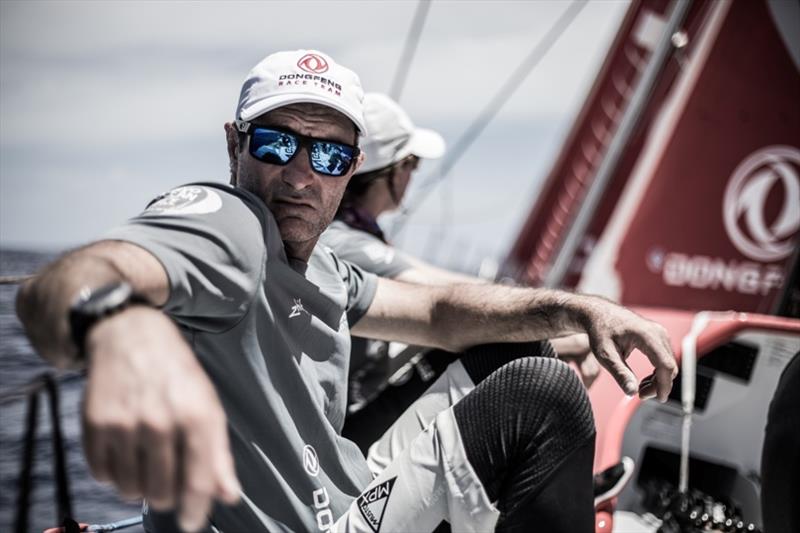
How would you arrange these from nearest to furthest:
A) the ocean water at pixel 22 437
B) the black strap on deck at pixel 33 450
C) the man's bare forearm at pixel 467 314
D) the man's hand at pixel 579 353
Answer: the black strap on deck at pixel 33 450, the ocean water at pixel 22 437, the man's bare forearm at pixel 467 314, the man's hand at pixel 579 353

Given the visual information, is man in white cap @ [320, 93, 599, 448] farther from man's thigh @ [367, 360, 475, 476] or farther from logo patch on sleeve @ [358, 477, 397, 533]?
logo patch on sleeve @ [358, 477, 397, 533]

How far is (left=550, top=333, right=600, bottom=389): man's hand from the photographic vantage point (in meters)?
2.13

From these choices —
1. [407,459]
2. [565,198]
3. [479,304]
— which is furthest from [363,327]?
[565,198]

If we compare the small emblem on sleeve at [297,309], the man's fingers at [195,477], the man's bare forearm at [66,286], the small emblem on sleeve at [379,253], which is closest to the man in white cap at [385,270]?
the small emblem on sleeve at [379,253]

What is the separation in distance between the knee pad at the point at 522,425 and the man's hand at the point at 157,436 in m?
0.66

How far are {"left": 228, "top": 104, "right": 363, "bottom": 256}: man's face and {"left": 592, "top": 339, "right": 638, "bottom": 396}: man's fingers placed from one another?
1.91ft

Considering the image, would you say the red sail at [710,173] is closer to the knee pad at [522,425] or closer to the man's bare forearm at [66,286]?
the knee pad at [522,425]

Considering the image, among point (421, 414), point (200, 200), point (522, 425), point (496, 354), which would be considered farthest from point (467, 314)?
point (200, 200)

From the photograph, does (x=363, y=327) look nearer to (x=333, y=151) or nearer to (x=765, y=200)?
(x=333, y=151)

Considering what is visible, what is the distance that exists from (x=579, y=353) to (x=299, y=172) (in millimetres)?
1034

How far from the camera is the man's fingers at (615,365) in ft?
4.81

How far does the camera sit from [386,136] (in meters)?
2.57

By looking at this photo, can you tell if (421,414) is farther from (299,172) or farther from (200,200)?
(200,200)

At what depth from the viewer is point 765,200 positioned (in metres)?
5.04
